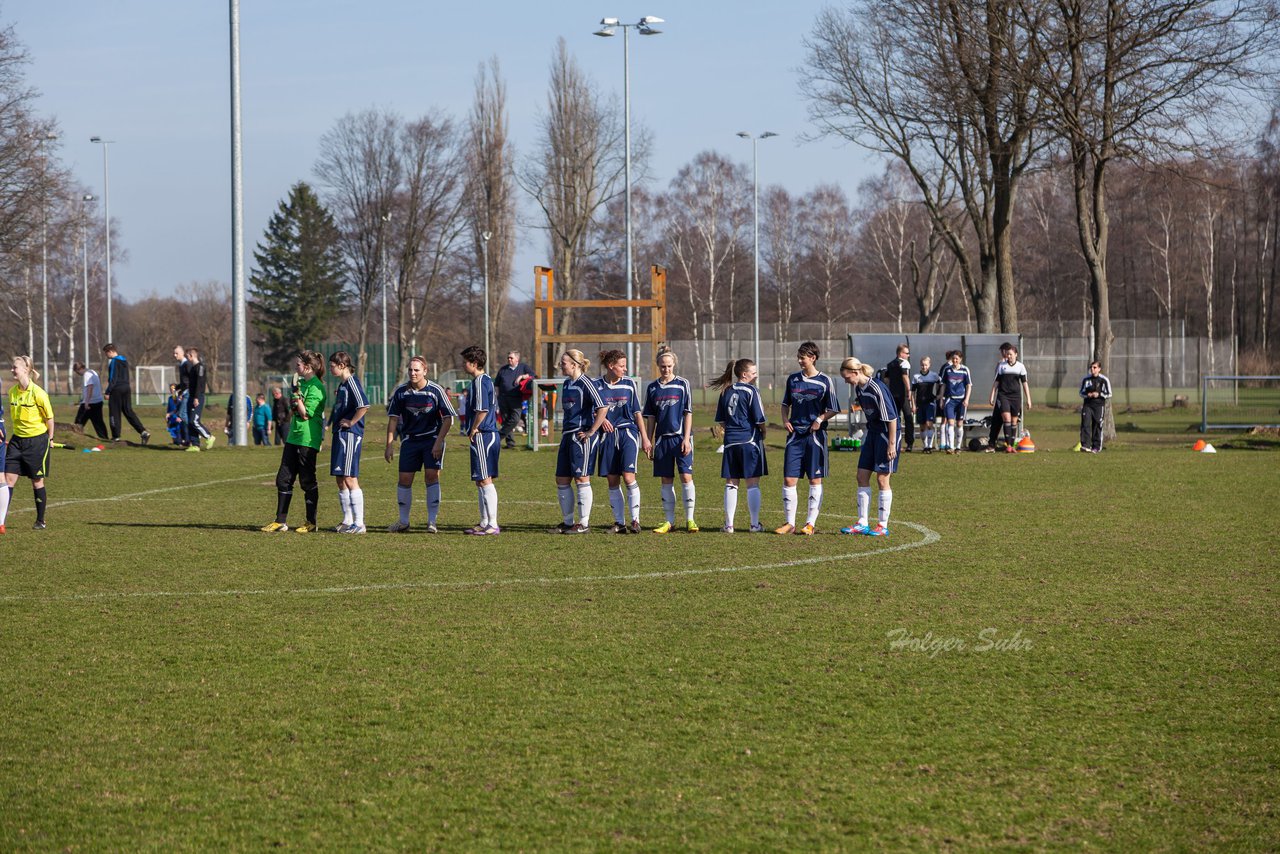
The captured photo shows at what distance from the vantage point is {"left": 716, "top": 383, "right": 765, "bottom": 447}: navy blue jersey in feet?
42.8

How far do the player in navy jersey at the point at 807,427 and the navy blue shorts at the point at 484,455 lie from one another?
9.31ft

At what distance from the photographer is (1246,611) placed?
352 inches

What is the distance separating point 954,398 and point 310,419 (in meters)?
→ 14.8

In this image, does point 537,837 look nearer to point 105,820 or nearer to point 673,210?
point 105,820

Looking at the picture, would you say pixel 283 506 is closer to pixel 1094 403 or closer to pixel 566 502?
pixel 566 502

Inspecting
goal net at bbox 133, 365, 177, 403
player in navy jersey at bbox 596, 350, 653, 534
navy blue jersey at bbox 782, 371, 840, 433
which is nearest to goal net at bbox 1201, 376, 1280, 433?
navy blue jersey at bbox 782, 371, 840, 433

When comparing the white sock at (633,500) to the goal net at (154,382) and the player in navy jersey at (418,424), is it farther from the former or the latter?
the goal net at (154,382)

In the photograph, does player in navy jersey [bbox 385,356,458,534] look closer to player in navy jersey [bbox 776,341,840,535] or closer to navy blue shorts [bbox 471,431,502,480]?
navy blue shorts [bbox 471,431,502,480]

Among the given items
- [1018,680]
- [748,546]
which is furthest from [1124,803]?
[748,546]

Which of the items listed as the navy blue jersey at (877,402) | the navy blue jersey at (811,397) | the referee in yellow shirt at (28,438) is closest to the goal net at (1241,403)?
the navy blue jersey at (877,402)

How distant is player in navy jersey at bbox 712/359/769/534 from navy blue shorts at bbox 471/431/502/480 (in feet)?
7.29
